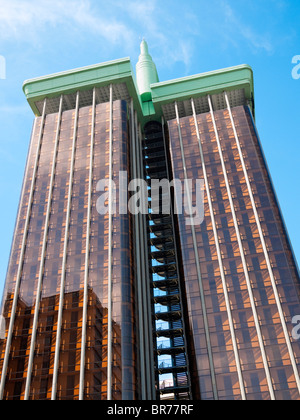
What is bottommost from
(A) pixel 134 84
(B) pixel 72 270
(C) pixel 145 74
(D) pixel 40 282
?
(D) pixel 40 282

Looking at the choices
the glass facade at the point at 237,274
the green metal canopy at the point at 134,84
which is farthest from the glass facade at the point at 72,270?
the glass facade at the point at 237,274

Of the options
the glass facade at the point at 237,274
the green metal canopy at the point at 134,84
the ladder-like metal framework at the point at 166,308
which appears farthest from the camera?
the green metal canopy at the point at 134,84

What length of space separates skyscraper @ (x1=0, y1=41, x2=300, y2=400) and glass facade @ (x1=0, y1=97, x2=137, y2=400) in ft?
0.94

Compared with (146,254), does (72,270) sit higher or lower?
lower

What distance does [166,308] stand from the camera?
102 meters

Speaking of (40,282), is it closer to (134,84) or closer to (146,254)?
(146,254)

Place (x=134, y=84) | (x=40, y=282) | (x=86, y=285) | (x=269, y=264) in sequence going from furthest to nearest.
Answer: (x=134, y=84), (x=40, y=282), (x=269, y=264), (x=86, y=285)

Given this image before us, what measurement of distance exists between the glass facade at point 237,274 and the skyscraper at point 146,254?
256 mm

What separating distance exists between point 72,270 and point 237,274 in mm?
35345

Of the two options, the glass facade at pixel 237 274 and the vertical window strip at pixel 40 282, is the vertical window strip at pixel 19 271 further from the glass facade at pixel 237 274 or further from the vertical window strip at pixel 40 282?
the glass facade at pixel 237 274

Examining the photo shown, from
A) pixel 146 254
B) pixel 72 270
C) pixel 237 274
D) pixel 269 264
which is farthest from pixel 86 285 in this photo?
pixel 269 264

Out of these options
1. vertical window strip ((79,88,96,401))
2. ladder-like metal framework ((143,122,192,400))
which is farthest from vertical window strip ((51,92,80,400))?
ladder-like metal framework ((143,122,192,400))

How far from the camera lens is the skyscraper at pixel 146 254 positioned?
260ft
